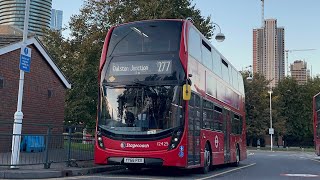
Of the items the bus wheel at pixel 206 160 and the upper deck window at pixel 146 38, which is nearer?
the upper deck window at pixel 146 38

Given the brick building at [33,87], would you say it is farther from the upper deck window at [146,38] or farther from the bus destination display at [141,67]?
the upper deck window at [146,38]

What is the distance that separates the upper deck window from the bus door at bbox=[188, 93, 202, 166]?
6.02 ft

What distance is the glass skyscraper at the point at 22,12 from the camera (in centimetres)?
1568

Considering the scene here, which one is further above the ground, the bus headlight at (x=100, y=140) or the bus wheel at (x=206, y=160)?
the bus headlight at (x=100, y=140)

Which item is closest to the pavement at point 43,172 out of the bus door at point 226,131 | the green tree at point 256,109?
the bus door at point 226,131

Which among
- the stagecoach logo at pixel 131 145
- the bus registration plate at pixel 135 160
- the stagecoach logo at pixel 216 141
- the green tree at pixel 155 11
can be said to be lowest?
the bus registration plate at pixel 135 160

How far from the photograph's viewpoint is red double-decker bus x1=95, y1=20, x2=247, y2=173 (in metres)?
12.4

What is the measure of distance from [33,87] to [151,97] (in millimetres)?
9887

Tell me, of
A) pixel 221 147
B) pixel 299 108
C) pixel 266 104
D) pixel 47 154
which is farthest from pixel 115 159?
pixel 299 108

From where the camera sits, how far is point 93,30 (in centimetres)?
2811

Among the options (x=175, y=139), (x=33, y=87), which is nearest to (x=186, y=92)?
(x=175, y=139)

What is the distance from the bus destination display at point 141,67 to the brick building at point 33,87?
241 inches

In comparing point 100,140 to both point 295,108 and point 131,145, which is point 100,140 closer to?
point 131,145

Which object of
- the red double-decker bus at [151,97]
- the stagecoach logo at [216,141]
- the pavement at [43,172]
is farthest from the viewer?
the stagecoach logo at [216,141]
